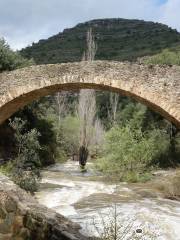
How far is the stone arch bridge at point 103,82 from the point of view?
1243 cm

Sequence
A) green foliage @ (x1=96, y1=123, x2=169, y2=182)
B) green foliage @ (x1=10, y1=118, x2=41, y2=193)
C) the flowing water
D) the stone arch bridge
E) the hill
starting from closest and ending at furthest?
1. the flowing water
2. green foliage @ (x1=10, y1=118, x2=41, y2=193)
3. the stone arch bridge
4. green foliage @ (x1=96, y1=123, x2=169, y2=182)
5. the hill

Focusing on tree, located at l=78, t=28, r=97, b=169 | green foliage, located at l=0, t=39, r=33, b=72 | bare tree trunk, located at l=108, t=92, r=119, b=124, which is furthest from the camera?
bare tree trunk, located at l=108, t=92, r=119, b=124

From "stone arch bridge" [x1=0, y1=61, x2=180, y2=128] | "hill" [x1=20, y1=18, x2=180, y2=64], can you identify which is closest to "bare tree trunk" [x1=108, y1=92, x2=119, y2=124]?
"hill" [x1=20, y1=18, x2=180, y2=64]

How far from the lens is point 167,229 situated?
8.83m

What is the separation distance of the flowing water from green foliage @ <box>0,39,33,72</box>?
20.7ft

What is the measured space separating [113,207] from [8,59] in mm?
11186

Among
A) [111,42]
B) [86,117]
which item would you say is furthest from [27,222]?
[111,42]

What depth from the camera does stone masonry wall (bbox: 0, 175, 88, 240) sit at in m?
5.53

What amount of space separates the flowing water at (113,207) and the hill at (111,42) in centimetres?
2984

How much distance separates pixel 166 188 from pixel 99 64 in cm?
372

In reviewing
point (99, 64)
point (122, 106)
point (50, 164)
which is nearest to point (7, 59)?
point (50, 164)

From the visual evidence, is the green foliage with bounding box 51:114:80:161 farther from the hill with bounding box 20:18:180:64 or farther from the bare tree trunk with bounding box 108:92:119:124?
the hill with bounding box 20:18:180:64

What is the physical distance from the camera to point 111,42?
172 feet

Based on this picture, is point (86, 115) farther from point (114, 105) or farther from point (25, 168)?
point (25, 168)
